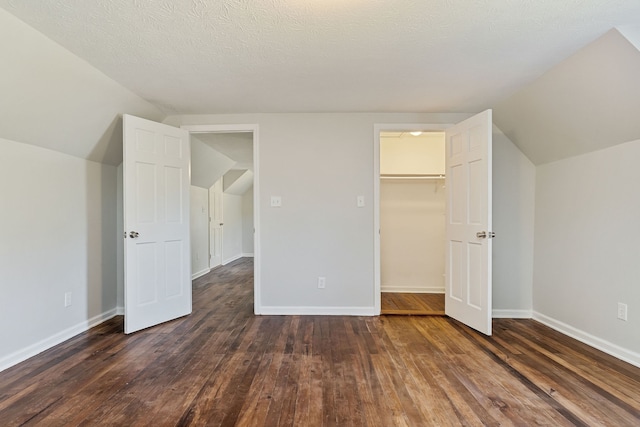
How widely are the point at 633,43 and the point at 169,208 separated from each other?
12.1ft

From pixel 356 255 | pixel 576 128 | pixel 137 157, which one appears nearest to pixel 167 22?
pixel 137 157

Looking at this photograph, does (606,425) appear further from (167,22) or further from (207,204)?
(207,204)

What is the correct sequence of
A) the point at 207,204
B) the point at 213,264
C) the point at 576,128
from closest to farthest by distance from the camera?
the point at 576,128, the point at 207,204, the point at 213,264

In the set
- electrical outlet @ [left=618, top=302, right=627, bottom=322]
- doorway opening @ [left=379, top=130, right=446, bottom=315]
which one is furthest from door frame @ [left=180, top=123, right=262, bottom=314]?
electrical outlet @ [left=618, top=302, right=627, bottom=322]

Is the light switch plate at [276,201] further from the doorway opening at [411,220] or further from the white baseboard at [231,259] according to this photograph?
the white baseboard at [231,259]

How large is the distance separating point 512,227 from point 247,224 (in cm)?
650

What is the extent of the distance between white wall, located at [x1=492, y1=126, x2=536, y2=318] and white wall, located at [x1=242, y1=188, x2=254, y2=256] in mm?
6206

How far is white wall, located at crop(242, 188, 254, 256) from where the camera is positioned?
811 cm

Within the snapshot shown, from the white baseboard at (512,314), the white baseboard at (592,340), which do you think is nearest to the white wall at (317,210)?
the white baseboard at (512,314)

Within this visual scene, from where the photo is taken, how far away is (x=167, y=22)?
171 centimetres

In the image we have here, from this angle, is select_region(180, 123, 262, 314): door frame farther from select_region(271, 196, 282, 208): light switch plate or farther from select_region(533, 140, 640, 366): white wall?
select_region(533, 140, 640, 366): white wall

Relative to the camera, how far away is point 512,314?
316 centimetres

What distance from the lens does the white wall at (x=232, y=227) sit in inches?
276

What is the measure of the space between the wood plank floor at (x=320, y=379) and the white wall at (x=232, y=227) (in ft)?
13.6
